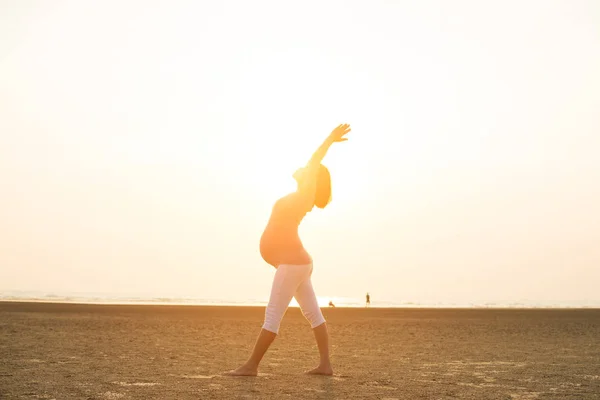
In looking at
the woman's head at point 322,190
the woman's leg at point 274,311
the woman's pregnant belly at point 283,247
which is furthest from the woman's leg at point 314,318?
the woman's head at point 322,190

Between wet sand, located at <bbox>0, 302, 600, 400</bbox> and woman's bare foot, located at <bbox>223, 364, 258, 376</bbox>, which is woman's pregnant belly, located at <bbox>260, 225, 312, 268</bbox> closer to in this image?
woman's bare foot, located at <bbox>223, 364, 258, 376</bbox>

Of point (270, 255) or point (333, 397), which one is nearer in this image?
point (333, 397)

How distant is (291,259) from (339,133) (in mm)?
1527

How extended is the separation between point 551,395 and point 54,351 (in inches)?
290

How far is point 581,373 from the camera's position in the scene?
889cm

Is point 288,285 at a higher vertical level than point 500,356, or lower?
higher

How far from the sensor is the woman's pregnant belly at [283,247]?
8.35m

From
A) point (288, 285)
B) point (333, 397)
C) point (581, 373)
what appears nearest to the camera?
point (333, 397)

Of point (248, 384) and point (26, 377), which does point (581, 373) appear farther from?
point (26, 377)

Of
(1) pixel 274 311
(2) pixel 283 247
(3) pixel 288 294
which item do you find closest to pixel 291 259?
(2) pixel 283 247

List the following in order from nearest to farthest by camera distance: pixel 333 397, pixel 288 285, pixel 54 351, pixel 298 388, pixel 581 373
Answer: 1. pixel 333 397
2. pixel 298 388
3. pixel 288 285
4. pixel 581 373
5. pixel 54 351

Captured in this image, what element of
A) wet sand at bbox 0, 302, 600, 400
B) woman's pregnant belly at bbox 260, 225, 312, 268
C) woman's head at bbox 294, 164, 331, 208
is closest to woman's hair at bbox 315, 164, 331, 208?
woman's head at bbox 294, 164, 331, 208

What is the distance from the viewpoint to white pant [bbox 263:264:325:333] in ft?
27.0

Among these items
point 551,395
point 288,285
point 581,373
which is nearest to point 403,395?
point 551,395
